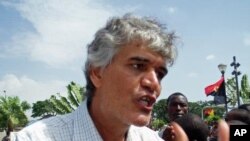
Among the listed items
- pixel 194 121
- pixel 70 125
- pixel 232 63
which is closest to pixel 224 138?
pixel 194 121

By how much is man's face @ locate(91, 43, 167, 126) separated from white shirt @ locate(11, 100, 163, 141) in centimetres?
13

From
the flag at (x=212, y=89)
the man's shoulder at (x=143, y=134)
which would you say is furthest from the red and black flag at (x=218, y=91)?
the man's shoulder at (x=143, y=134)

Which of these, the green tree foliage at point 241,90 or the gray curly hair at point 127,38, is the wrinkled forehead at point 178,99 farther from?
the green tree foliage at point 241,90

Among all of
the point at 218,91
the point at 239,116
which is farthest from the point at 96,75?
the point at 218,91

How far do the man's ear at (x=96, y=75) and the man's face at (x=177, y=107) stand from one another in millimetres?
3592

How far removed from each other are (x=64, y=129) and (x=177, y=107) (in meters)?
3.89

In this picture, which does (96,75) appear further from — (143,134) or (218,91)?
(218,91)

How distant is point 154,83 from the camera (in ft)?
7.52

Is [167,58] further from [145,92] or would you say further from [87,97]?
[87,97]

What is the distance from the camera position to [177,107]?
604cm

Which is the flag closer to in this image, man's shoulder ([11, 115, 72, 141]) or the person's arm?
the person's arm

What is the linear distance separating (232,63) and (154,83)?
17702 mm

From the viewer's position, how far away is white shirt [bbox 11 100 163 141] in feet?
7.23

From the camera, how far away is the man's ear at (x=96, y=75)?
248 cm
